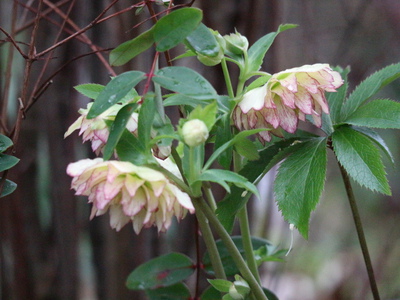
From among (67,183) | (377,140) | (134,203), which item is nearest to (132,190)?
(134,203)

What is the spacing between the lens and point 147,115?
1.15 ft

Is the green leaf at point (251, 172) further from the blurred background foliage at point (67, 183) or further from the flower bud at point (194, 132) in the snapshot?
the blurred background foliage at point (67, 183)

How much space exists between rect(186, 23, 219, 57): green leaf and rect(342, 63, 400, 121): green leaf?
176mm

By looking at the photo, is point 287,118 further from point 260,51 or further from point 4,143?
point 4,143

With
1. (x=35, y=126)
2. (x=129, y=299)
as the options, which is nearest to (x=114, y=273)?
(x=129, y=299)

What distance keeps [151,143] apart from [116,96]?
39mm

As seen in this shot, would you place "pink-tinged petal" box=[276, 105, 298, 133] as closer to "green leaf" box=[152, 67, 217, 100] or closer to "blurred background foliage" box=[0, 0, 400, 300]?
"green leaf" box=[152, 67, 217, 100]

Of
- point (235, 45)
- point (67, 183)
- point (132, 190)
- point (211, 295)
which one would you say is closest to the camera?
point (132, 190)

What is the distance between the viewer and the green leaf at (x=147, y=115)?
349mm

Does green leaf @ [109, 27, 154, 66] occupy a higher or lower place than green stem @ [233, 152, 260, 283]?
higher

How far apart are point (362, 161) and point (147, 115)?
19 centimetres

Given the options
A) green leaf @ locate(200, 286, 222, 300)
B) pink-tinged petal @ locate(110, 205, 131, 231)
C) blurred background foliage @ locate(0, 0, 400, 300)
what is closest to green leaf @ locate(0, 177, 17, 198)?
pink-tinged petal @ locate(110, 205, 131, 231)

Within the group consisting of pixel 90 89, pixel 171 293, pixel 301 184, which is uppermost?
pixel 90 89

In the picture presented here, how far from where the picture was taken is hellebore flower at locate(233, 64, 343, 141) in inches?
14.9
